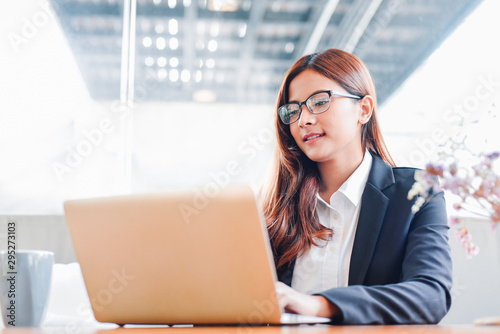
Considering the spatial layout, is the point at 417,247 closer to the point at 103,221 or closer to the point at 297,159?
the point at 297,159

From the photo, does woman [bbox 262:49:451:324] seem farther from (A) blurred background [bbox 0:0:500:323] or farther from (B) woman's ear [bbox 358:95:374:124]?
(A) blurred background [bbox 0:0:500:323]

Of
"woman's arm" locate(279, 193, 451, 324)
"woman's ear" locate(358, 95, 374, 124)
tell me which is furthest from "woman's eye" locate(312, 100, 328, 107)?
"woman's arm" locate(279, 193, 451, 324)

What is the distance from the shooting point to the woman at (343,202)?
3.71ft

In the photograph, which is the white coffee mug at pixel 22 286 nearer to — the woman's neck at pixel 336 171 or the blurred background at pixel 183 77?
the woman's neck at pixel 336 171

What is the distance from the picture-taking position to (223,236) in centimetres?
68

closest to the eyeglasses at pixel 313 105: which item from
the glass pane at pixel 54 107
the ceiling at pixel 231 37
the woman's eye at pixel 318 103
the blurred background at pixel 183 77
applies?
the woman's eye at pixel 318 103

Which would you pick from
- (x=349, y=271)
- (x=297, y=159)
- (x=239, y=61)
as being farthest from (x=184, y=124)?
(x=349, y=271)

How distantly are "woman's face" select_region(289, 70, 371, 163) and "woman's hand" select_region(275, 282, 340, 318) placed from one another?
61cm

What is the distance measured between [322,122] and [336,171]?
0.61 ft

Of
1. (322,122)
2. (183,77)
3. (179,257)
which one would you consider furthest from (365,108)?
(183,77)

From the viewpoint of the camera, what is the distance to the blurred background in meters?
3.30

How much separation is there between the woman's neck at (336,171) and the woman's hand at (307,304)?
63 cm

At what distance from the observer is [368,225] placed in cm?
121

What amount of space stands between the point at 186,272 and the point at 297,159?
818 millimetres
